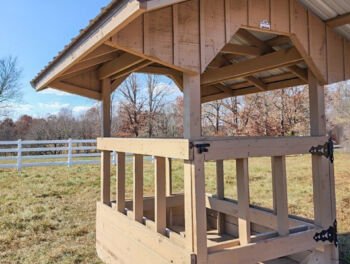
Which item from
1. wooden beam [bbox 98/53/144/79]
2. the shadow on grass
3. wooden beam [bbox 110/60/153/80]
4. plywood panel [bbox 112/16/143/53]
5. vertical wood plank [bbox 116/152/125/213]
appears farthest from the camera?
the shadow on grass

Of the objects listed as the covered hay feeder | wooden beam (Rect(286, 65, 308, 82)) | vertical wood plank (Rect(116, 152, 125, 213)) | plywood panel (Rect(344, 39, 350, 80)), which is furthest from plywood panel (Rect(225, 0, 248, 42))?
vertical wood plank (Rect(116, 152, 125, 213))

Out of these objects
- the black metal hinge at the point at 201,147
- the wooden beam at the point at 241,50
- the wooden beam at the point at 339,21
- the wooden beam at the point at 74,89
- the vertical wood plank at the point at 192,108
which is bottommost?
the black metal hinge at the point at 201,147

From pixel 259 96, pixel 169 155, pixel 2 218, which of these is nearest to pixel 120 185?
pixel 169 155

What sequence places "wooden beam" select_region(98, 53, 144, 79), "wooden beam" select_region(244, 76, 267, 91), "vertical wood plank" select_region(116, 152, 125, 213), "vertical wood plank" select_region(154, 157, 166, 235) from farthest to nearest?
"wooden beam" select_region(244, 76, 267, 91)
"vertical wood plank" select_region(116, 152, 125, 213)
"wooden beam" select_region(98, 53, 144, 79)
"vertical wood plank" select_region(154, 157, 166, 235)

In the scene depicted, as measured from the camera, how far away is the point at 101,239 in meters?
3.41

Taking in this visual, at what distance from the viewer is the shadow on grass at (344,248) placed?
3.19 meters

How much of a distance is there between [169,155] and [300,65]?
7.65 ft

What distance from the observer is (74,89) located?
11.7ft

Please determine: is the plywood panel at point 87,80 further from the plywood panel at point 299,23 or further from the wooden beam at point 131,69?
the plywood panel at point 299,23

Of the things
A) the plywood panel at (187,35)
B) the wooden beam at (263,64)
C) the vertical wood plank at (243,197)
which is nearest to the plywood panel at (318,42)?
the wooden beam at (263,64)

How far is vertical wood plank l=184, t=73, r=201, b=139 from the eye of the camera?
198cm

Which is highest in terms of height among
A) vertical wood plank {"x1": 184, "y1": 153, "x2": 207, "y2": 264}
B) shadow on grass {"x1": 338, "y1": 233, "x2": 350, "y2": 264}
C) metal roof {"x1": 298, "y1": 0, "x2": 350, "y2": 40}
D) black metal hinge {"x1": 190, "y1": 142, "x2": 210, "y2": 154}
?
metal roof {"x1": 298, "y1": 0, "x2": 350, "y2": 40}

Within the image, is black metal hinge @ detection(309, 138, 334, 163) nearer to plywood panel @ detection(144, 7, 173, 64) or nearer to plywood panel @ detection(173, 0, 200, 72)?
plywood panel @ detection(173, 0, 200, 72)

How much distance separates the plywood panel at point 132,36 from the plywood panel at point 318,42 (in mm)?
1672
